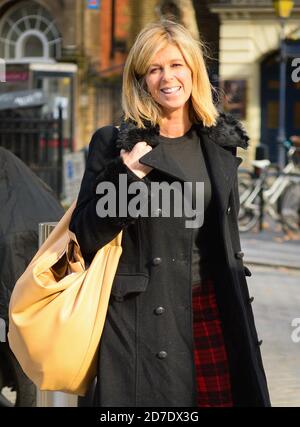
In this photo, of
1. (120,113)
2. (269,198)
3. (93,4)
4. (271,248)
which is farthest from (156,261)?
(93,4)

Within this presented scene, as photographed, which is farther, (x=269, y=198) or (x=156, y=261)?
(x=269, y=198)

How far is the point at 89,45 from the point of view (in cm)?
3347

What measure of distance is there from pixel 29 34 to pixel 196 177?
104ft

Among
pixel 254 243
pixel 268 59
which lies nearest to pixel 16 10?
pixel 268 59

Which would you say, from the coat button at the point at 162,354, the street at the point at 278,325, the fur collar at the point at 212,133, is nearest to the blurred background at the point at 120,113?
the street at the point at 278,325

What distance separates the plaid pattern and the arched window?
103 ft

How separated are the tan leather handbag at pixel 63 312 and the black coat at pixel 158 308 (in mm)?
43

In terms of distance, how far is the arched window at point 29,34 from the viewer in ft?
112

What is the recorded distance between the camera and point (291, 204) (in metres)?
14.5

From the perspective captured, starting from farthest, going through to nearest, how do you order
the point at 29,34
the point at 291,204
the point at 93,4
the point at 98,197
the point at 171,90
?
the point at 29,34
the point at 93,4
the point at 291,204
the point at 171,90
the point at 98,197

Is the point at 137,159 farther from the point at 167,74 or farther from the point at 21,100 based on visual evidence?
the point at 21,100

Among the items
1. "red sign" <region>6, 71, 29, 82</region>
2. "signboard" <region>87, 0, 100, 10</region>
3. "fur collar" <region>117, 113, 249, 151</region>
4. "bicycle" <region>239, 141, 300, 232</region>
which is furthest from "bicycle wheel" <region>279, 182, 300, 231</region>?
"signboard" <region>87, 0, 100, 10</region>

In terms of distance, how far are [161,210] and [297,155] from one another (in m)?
18.0
